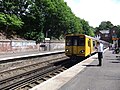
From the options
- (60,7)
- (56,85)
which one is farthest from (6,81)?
(60,7)

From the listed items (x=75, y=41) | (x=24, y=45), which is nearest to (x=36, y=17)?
(x=24, y=45)

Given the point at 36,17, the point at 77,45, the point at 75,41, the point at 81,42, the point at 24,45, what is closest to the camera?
the point at 81,42

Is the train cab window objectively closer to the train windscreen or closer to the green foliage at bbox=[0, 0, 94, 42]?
the train windscreen

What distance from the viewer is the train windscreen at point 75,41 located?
26547 millimetres

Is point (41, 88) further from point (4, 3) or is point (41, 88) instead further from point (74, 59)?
point (4, 3)

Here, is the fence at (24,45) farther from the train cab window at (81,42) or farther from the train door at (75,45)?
the train cab window at (81,42)

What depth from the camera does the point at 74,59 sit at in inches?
1068

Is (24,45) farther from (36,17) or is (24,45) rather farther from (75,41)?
(75,41)

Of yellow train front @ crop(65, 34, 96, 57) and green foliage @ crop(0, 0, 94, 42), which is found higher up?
green foliage @ crop(0, 0, 94, 42)

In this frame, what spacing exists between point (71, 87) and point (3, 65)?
13.1m

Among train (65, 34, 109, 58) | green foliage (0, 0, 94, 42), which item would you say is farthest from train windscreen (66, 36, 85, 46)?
green foliage (0, 0, 94, 42)

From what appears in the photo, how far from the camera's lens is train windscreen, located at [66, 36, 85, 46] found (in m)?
26.5

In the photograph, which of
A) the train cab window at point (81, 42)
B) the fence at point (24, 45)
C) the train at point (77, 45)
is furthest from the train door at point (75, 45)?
the fence at point (24, 45)

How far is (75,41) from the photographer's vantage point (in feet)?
88.0
